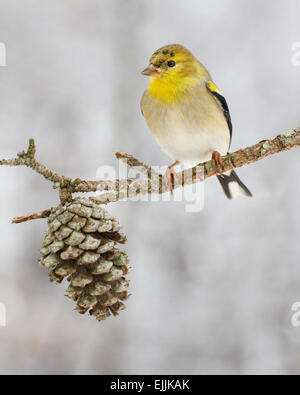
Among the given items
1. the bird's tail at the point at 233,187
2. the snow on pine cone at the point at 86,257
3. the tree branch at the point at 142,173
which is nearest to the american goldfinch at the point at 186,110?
the bird's tail at the point at 233,187

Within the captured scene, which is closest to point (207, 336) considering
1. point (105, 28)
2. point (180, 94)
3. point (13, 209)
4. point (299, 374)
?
point (299, 374)

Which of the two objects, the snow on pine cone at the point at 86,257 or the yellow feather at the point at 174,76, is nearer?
the snow on pine cone at the point at 86,257

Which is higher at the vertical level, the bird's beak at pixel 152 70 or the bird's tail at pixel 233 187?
the bird's beak at pixel 152 70

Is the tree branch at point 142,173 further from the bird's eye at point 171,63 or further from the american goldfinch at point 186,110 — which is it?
the bird's eye at point 171,63

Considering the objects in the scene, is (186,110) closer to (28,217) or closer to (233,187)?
(233,187)

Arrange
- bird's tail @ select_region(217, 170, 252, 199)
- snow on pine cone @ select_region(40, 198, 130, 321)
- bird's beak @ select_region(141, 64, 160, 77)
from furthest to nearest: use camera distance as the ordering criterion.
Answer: bird's tail @ select_region(217, 170, 252, 199)
bird's beak @ select_region(141, 64, 160, 77)
snow on pine cone @ select_region(40, 198, 130, 321)

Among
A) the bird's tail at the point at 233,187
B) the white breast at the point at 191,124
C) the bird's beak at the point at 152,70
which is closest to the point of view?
the bird's beak at the point at 152,70

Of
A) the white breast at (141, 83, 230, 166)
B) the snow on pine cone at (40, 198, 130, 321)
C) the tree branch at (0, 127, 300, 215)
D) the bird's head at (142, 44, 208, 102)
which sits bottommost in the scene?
the snow on pine cone at (40, 198, 130, 321)

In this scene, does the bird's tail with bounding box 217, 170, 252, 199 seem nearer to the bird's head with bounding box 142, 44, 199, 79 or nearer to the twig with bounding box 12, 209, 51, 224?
the bird's head with bounding box 142, 44, 199, 79

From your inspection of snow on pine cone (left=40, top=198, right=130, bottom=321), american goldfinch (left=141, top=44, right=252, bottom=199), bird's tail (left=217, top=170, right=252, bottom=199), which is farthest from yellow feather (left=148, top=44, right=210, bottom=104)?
snow on pine cone (left=40, top=198, right=130, bottom=321)
